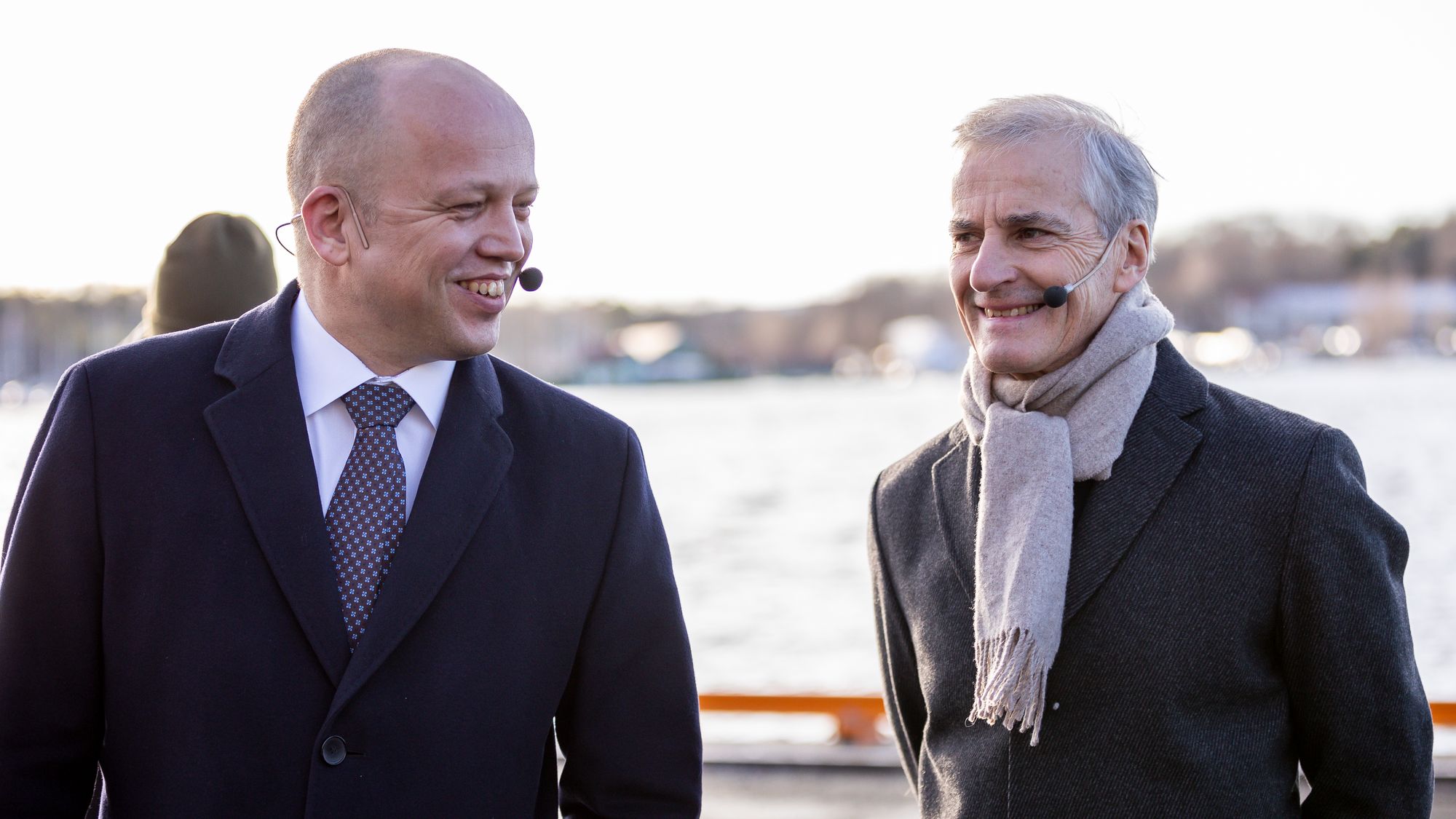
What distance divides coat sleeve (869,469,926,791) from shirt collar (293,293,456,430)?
0.78 meters

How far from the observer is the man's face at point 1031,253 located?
1878 millimetres

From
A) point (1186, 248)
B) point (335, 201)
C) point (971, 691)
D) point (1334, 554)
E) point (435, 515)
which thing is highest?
point (335, 201)

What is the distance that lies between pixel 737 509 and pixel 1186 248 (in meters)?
22.8

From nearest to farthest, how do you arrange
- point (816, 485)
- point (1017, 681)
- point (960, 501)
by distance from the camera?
point (1017, 681)
point (960, 501)
point (816, 485)

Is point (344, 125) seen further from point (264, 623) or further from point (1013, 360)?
point (1013, 360)

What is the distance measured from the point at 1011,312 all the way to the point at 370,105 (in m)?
0.95

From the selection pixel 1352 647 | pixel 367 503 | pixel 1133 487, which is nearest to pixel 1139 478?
pixel 1133 487

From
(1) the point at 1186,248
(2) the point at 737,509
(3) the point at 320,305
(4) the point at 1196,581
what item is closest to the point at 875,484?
(4) the point at 1196,581

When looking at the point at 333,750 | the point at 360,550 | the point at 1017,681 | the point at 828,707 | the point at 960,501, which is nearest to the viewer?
the point at 333,750

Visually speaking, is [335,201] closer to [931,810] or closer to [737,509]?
[931,810]

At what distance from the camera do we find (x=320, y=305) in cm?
184

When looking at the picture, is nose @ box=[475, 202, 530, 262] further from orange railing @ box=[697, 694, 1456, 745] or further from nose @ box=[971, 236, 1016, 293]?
orange railing @ box=[697, 694, 1456, 745]

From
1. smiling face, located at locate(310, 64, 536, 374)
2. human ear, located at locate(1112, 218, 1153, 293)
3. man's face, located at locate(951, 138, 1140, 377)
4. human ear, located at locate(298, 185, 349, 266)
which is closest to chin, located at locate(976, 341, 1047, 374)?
man's face, located at locate(951, 138, 1140, 377)

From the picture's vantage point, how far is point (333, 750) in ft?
5.36
